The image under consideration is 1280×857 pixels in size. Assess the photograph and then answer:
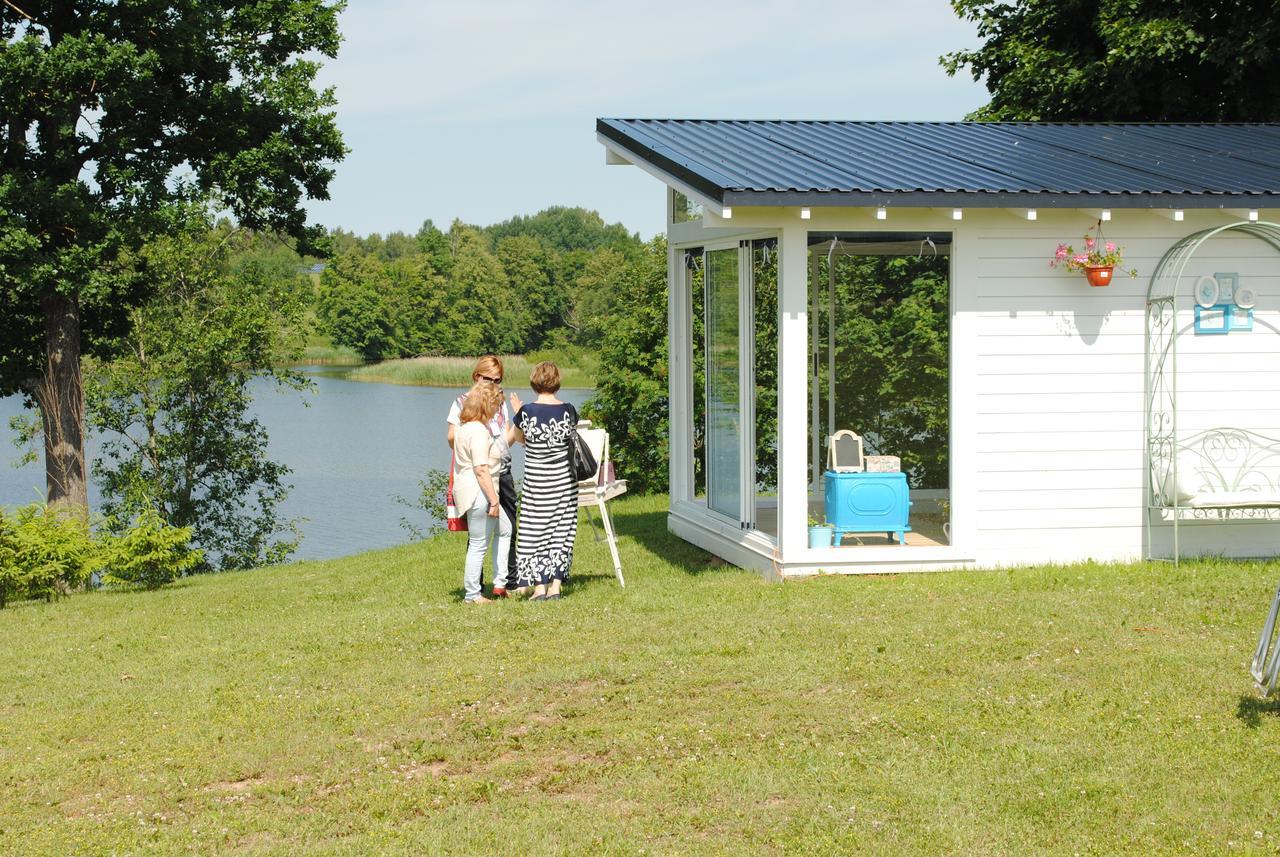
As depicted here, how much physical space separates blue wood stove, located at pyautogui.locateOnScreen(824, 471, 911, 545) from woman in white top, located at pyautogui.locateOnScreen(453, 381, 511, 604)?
2.62 metres

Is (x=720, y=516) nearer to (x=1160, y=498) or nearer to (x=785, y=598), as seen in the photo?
(x=785, y=598)

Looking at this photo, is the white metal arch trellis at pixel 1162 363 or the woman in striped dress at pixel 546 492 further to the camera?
the white metal arch trellis at pixel 1162 363

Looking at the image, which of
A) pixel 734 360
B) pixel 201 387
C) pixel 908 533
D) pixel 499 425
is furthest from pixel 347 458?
pixel 499 425

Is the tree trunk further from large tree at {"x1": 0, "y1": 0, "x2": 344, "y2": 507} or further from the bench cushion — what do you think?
the bench cushion

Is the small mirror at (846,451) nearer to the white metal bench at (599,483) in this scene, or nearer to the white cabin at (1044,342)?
the white cabin at (1044,342)

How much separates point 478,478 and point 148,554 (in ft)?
17.4

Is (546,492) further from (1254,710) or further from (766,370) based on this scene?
(1254,710)

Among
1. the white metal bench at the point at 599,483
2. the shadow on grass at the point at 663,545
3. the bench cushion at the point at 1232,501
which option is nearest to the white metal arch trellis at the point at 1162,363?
the bench cushion at the point at 1232,501

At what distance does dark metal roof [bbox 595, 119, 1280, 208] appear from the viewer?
9.55 meters

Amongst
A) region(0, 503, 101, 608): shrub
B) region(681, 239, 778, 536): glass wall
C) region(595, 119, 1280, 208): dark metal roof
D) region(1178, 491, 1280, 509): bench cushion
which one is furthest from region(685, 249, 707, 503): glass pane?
region(0, 503, 101, 608): shrub

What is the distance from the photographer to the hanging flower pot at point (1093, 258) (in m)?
9.95

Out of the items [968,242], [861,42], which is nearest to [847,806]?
[968,242]

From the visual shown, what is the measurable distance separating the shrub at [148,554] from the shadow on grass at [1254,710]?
9696 mm

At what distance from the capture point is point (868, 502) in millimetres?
10539
